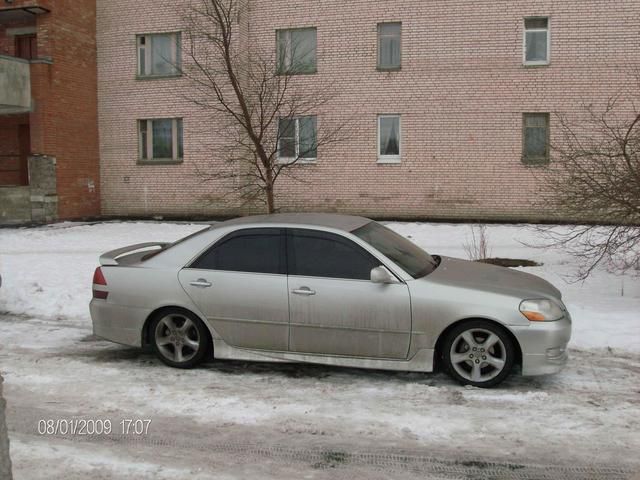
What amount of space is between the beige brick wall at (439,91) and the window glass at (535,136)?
243 millimetres

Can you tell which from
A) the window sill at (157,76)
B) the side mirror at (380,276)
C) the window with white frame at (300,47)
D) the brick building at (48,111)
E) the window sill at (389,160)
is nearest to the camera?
the side mirror at (380,276)

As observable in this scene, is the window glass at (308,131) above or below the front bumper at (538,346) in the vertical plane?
above

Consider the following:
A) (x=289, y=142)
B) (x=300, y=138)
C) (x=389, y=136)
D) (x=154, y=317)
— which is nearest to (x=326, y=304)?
(x=154, y=317)

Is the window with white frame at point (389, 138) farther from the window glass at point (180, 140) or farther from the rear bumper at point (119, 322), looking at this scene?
the rear bumper at point (119, 322)

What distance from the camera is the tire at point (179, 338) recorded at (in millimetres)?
5941

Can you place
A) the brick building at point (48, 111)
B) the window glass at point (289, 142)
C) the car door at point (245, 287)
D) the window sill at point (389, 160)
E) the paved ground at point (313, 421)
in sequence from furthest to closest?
the window sill at point (389, 160), the window glass at point (289, 142), the brick building at point (48, 111), the car door at point (245, 287), the paved ground at point (313, 421)

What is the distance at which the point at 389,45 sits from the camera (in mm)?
19156

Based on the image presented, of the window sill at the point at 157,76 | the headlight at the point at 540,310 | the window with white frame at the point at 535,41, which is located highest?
the window with white frame at the point at 535,41

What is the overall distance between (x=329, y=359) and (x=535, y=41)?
15575 millimetres

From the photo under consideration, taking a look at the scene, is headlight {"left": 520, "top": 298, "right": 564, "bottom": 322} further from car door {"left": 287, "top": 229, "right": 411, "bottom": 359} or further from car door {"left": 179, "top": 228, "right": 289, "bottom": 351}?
car door {"left": 179, "top": 228, "right": 289, "bottom": 351}

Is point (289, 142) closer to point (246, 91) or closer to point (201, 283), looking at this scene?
point (246, 91)

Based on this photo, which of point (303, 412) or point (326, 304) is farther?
point (326, 304)

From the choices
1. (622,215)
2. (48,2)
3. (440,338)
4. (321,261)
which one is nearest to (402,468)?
(440,338)

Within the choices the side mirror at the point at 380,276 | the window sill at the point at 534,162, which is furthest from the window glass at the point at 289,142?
the side mirror at the point at 380,276
